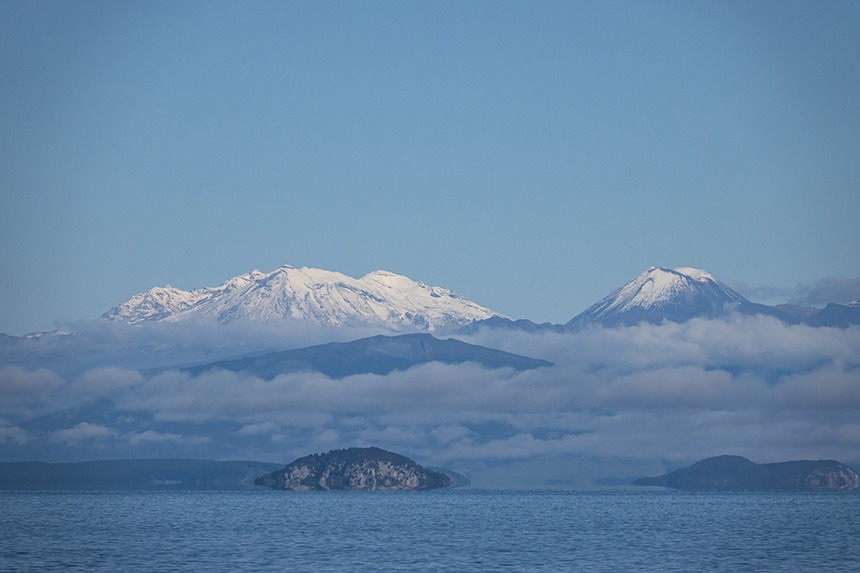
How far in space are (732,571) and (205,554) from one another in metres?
74.2

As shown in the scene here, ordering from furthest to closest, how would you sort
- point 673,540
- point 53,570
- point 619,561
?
1. point 673,540
2. point 619,561
3. point 53,570

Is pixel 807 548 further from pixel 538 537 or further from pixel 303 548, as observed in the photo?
pixel 303 548

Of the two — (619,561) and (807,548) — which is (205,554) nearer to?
(619,561)

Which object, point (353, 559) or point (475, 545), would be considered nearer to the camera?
point (353, 559)

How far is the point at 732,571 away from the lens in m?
138

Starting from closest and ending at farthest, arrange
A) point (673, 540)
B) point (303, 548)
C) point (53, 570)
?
1. point (53, 570)
2. point (303, 548)
3. point (673, 540)

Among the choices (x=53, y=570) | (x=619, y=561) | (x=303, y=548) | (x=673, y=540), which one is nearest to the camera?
(x=53, y=570)

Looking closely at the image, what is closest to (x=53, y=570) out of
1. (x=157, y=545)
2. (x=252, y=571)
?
(x=252, y=571)

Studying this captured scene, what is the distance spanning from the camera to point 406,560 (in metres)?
151

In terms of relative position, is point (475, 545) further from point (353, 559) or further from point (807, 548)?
point (807, 548)

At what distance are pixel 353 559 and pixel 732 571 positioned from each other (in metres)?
51.9

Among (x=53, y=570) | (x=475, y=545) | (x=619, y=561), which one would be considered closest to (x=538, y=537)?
(x=475, y=545)

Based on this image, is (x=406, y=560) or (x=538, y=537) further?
(x=538, y=537)

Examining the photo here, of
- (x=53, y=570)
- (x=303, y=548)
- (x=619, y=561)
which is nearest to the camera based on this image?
(x=53, y=570)
